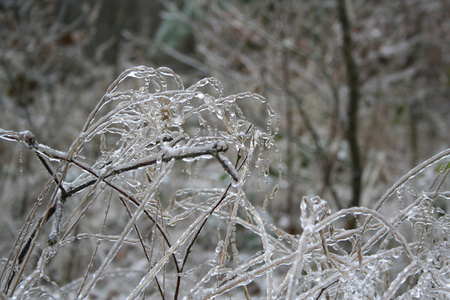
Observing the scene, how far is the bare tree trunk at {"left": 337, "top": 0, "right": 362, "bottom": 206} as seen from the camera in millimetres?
2729

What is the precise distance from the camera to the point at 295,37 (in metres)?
3.87

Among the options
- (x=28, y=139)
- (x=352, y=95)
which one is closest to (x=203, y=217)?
(x=28, y=139)

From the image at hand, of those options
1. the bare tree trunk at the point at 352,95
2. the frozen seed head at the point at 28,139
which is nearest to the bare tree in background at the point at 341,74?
the bare tree trunk at the point at 352,95

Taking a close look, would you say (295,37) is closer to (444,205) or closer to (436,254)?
(444,205)

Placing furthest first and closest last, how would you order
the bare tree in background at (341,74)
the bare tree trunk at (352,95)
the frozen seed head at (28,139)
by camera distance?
the bare tree in background at (341,74) → the bare tree trunk at (352,95) → the frozen seed head at (28,139)

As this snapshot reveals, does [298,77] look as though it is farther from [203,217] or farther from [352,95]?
[203,217]

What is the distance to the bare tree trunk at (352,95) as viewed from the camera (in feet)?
8.95

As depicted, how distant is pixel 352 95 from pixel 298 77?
2.38 metres

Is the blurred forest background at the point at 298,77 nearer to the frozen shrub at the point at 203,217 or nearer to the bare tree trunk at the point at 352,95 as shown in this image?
the bare tree trunk at the point at 352,95

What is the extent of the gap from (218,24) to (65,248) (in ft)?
7.16

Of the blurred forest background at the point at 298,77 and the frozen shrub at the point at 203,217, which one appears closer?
the frozen shrub at the point at 203,217

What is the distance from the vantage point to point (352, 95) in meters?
2.81

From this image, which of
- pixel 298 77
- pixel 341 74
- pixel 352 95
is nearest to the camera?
pixel 352 95

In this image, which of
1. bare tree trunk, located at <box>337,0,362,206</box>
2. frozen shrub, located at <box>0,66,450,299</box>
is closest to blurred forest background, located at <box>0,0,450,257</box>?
bare tree trunk, located at <box>337,0,362,206</box>
